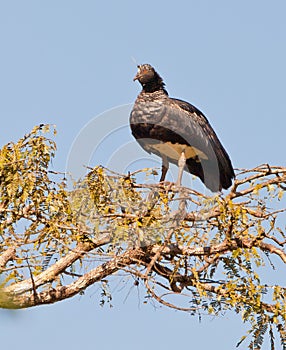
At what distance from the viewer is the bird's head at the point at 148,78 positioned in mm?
7734

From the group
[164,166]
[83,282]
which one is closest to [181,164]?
[164,166]

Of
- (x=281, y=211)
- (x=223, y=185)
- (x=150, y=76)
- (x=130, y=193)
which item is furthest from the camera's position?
(x=150, y=76)

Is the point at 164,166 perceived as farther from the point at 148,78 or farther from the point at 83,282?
the point at 83,282

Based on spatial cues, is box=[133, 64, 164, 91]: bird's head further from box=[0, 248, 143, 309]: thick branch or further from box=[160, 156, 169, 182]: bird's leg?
box=[0, 248, 143, 309]: thick branch

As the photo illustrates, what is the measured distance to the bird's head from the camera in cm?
773

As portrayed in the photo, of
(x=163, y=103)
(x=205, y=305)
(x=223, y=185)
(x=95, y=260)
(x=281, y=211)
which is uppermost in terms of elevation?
(x=163, y=103)

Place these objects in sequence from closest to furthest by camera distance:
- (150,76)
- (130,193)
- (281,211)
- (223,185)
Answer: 1. (281,211)
2. (130,193)
3. (223,185)
4. (150,76)

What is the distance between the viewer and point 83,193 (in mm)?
4965

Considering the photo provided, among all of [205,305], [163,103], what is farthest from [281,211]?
→ [163,103]

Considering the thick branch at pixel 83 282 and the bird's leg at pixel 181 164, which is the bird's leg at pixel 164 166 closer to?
the bird's leg at pixel 181 164

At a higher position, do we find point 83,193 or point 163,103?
point 163,103

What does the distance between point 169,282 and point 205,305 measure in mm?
385

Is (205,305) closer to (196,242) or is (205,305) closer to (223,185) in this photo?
(196,242)

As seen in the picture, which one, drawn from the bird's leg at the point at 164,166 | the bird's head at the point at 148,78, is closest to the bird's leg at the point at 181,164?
the bird's leg at the point at 164,166
